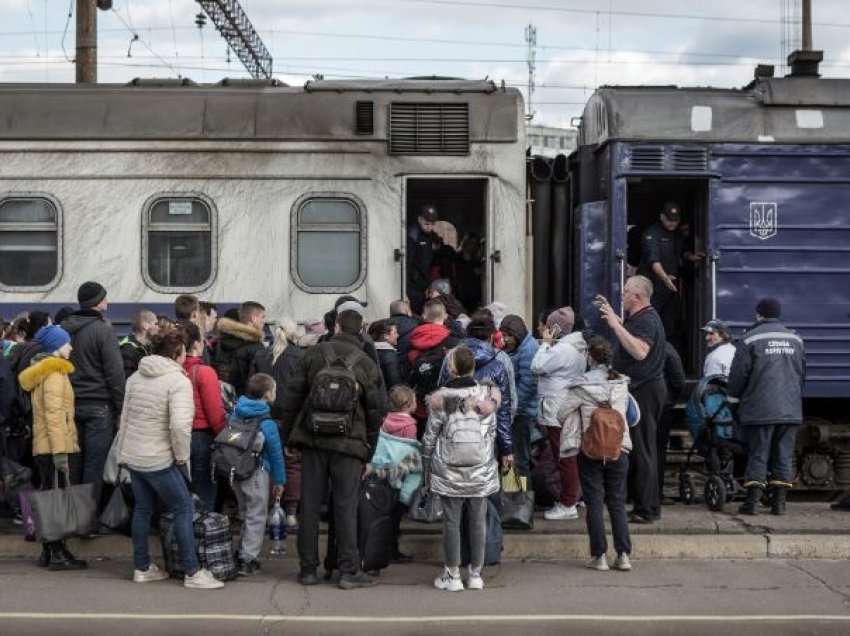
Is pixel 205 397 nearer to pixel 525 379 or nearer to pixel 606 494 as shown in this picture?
pixel 525 379

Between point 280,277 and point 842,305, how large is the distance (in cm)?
551

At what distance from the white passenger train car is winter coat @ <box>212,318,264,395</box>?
173 cm

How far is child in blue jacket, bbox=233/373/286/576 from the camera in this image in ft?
31.4

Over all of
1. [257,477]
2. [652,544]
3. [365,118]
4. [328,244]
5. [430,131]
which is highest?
[365,118]

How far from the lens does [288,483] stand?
10.7m

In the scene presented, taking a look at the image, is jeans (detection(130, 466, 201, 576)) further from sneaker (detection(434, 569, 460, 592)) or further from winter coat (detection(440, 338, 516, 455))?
winter coat (detection(440, 338, 516, 455))

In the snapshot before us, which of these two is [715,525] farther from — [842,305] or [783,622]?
[842,305]

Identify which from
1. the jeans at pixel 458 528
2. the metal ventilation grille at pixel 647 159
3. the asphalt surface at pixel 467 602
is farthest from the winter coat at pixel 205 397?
the metal ventilation grille at pixel 647 159

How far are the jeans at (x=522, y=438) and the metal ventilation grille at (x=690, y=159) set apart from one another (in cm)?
347

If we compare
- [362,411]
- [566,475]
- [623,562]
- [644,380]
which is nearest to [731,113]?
[644,380]

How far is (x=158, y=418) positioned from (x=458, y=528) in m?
2.20

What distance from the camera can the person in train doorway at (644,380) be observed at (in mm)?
10484

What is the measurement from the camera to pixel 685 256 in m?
13.2

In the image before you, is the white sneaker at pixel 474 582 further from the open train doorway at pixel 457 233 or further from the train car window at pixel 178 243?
the train car window at pixel 178 243
